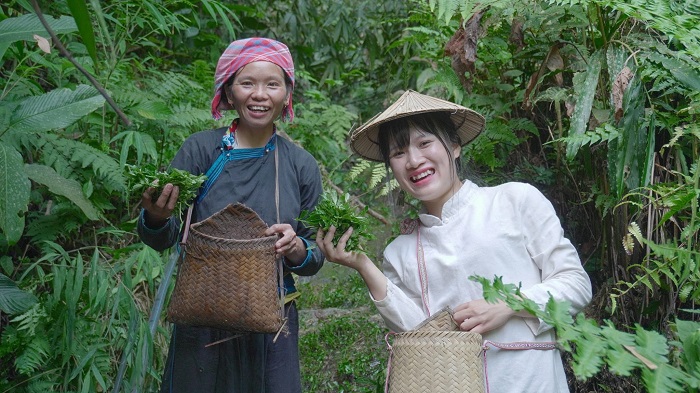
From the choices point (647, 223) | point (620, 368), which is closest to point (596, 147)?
point (647, 223)

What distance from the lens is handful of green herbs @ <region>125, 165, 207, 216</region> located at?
244 cm

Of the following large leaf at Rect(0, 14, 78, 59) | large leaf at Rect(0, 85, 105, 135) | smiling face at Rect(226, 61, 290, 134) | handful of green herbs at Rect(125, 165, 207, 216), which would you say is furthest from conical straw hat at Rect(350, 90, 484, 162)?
large leaf at Rect(0, 85, 105, 135)

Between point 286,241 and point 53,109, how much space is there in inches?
45.8

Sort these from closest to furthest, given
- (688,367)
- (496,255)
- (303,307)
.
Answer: (688,367) < (496,255) < (303,307)

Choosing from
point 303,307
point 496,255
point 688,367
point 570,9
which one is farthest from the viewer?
point 303,307

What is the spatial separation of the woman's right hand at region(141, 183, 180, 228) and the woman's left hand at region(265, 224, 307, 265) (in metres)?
0.32

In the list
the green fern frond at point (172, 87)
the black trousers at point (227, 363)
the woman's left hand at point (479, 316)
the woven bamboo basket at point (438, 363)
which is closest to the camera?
the woven bamboo basket at point (438, 363)

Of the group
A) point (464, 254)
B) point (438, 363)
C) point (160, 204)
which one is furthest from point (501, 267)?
point (160, 204)

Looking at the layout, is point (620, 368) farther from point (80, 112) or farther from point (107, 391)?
point (107, 391)

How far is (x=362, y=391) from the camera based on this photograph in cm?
388

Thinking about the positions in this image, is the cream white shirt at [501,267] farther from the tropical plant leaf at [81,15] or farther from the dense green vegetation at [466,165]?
the tropical plant leaf at [81,15]

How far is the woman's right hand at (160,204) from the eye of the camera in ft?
8.05

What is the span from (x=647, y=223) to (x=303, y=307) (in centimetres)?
255

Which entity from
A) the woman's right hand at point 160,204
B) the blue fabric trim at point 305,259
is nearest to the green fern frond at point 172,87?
the woman's right hand at point 160,204
